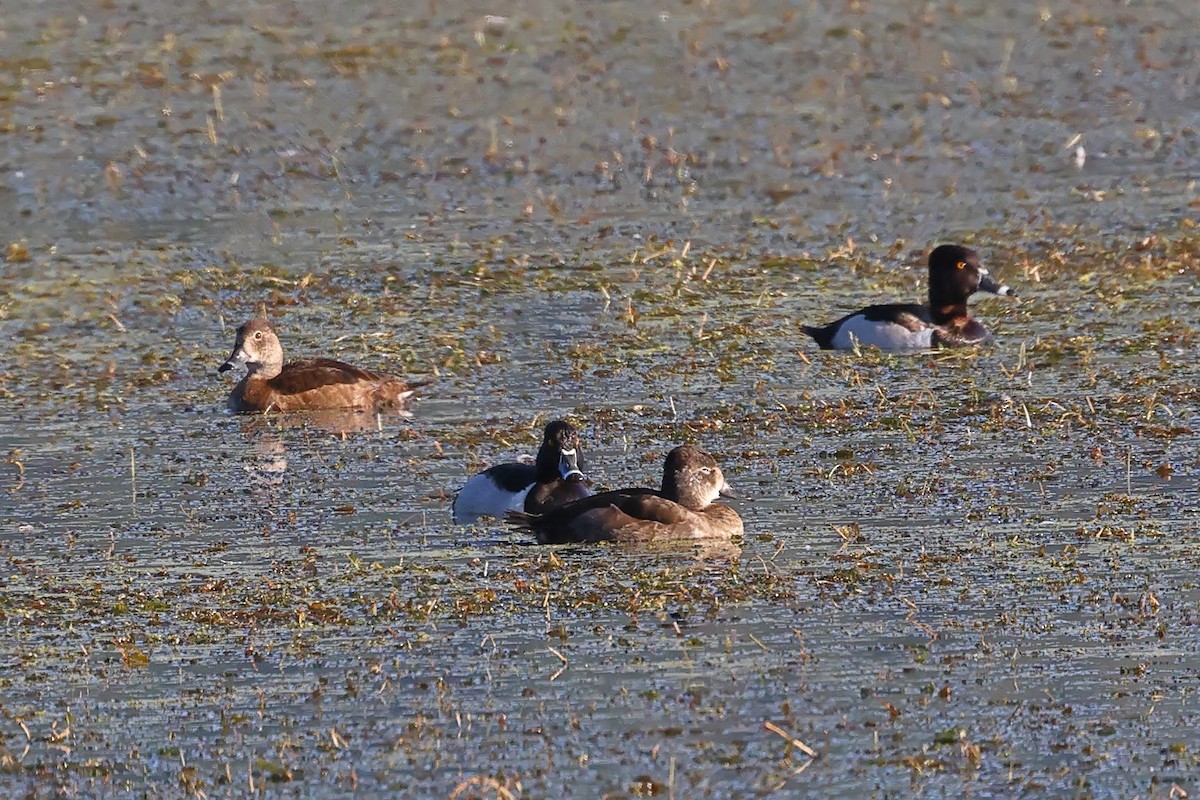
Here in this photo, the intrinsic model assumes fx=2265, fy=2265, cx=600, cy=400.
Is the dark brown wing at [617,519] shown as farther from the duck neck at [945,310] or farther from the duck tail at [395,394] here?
the duck neck at [945,310]

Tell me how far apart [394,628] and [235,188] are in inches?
505

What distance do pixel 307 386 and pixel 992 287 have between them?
5306 mm

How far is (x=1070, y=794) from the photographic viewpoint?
7.51 meters

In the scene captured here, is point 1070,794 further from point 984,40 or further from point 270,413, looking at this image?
point 984,40

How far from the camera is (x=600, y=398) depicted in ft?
47.2

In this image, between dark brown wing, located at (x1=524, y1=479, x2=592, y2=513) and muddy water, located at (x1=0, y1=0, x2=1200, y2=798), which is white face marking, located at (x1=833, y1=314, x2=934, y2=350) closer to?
muddy water, located at (x1=0, y1=0, x2=1200, y2=798)

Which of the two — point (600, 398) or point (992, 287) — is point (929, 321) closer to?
point (992, 287)

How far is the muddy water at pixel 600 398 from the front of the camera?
8.36 m

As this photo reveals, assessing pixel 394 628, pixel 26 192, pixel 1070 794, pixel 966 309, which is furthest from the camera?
pixel 26 192

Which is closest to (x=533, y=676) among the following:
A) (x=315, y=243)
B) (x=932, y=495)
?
(x=932, y=495)

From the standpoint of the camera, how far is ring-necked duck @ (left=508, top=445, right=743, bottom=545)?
1127cm

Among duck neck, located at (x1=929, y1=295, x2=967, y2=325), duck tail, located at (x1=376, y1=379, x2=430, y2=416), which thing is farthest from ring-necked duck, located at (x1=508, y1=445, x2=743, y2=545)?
duck neck, located at (x1=929, y1=295, x2=967, y2=325)

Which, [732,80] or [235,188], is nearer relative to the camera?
[235,188]


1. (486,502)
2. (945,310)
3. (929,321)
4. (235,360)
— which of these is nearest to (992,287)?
(945,310)
